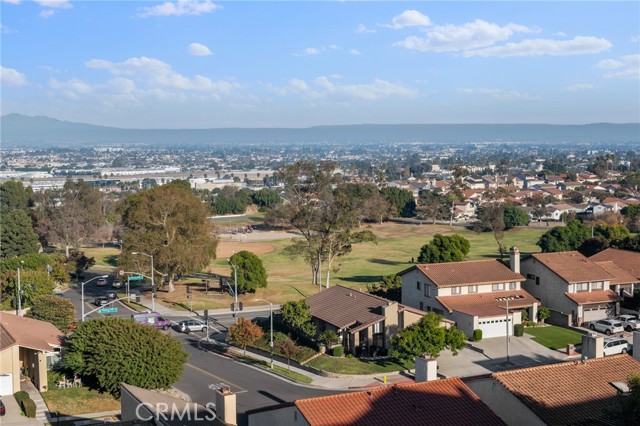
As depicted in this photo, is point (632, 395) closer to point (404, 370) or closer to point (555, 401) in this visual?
point (555, 401)

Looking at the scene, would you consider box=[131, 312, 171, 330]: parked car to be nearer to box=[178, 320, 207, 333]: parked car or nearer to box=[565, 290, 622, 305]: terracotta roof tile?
box=[178, 320, 207, 333]: parked car

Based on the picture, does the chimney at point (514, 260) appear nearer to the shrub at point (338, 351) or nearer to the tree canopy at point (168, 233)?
the shrub at point (338, 351)

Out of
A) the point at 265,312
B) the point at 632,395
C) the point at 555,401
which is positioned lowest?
the point at 265,312

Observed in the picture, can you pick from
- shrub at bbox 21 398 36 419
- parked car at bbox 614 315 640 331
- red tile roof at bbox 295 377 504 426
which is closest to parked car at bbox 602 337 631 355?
parked car at bbox 614 315 640 331

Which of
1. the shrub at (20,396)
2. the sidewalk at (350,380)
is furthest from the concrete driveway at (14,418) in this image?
the sidewalk at (350,380)

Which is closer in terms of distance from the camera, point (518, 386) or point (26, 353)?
point (518, 386)

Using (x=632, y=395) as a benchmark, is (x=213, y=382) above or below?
below

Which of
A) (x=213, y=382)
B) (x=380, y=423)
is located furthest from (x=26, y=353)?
(x=380, y=423)
